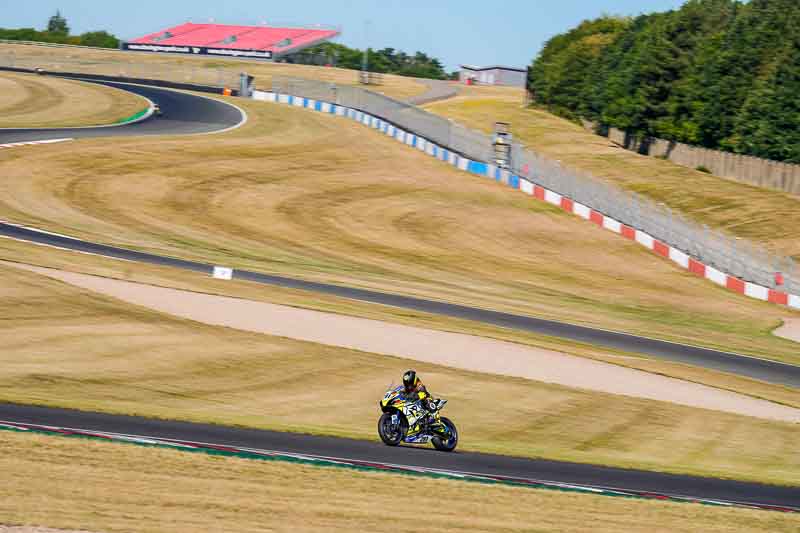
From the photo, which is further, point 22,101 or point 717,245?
point 22,101

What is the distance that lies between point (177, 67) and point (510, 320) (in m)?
82.7

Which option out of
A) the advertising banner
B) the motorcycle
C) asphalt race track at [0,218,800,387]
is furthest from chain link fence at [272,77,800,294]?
the advertising banner

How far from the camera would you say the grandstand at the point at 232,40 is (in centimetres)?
16625

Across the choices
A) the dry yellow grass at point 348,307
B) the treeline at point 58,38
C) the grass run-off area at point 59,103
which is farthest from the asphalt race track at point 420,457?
the treeline at point 58,38

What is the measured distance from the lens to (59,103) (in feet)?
244

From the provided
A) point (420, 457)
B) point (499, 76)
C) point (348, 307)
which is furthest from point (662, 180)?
point (499, 76)

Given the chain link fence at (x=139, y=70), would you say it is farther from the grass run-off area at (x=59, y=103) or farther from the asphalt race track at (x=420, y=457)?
the asphalt race track at (x=420, y=457)

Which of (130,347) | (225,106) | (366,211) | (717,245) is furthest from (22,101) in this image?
(130,347)

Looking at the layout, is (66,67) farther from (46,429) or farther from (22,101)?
(46,429)

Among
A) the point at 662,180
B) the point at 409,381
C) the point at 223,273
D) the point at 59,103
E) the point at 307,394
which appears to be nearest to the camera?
the point at 409,381

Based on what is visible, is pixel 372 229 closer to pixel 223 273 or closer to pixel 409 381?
pixel 223 273

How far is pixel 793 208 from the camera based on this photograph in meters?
58.2

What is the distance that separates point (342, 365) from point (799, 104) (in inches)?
2056

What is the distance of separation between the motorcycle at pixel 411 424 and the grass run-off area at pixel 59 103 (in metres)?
51.1
